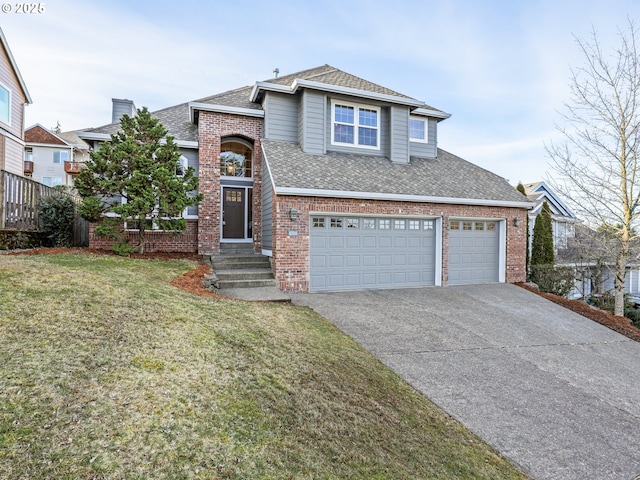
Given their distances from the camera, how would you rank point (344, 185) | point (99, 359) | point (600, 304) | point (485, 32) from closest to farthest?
point (99, 359)
point (344, 185)
point (485, 32)
point (600, 304)

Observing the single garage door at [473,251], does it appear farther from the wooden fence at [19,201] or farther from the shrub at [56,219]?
the wooden fence at [19,201]

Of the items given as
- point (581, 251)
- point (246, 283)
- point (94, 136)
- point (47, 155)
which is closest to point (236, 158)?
point (94, 136)

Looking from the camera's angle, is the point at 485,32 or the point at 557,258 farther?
the point at 557,258

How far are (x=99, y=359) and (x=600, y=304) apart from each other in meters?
18.9

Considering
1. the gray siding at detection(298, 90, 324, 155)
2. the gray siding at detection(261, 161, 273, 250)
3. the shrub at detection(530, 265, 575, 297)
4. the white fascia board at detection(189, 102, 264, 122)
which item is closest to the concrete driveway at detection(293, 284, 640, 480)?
the gray siding at detection(261, 161, 273, 250)

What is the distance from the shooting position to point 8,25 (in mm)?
12711

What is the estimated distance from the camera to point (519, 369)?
214 inches

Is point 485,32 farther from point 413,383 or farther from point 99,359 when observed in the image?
point 99,359

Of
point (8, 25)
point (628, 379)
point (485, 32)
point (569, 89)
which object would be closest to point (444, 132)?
point (485, 32)

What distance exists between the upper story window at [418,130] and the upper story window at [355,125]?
76.6 inches

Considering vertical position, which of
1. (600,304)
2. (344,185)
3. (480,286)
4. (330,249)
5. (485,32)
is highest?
(485,32)

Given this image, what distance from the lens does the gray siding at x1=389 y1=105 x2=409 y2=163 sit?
12445 millimetres

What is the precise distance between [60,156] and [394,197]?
33.7m

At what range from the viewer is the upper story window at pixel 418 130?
13.7m
